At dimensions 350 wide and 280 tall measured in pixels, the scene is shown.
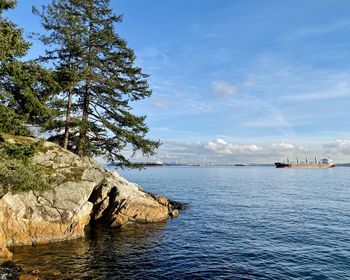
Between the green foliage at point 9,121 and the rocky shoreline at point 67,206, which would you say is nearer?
the green foliage at point 9,121

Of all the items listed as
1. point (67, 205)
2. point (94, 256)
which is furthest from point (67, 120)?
point (94, 256)

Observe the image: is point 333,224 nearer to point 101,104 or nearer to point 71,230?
point 71,230

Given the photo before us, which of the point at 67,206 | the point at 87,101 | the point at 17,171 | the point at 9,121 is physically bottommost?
the point at 67,206

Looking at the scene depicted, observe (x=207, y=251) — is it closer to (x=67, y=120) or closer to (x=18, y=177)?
(x=18, y=177)

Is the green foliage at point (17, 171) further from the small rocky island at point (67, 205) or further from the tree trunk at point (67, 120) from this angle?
the tree trunk at point (67, 120)

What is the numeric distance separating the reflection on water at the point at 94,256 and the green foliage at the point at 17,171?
4.18 m

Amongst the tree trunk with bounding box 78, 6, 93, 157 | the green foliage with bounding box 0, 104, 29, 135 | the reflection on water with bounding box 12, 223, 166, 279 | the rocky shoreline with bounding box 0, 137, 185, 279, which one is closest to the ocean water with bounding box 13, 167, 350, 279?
the reflection on water with bounding box 12, 223, 166, 279

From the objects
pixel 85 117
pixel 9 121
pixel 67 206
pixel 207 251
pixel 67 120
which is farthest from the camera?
pixel 85 117

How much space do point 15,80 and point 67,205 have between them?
953cm

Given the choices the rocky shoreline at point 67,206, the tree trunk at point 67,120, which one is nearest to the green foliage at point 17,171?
the rocky shoreline at point 67,206

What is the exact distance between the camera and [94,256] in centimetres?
Answer: 2073

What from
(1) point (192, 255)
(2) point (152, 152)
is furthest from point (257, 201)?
(1) point (192, 255)

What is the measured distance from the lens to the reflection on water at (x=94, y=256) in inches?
703

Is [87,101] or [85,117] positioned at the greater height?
[87,101]
